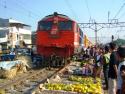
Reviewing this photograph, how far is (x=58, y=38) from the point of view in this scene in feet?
85.7

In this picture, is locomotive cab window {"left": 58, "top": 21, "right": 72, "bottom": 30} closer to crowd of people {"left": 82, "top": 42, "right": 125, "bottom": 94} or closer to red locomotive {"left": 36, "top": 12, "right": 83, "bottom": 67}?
red locomotive {"left": 36, "top": 12, "right": 83, "bottom": 67}

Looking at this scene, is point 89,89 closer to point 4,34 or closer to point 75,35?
point 75,35

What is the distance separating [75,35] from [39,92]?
14967 millimetres

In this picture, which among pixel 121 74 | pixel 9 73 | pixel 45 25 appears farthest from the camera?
pixel 45 25

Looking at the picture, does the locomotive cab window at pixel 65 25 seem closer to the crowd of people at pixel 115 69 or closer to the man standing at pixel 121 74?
the crowd of people at pixel 115 69

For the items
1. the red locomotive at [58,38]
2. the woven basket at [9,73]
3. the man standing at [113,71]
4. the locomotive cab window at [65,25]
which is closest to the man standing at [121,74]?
the man standing at [113,71]

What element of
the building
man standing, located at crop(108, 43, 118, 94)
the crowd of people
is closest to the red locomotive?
the crowd of people

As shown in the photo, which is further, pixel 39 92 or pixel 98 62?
pixel 98 62

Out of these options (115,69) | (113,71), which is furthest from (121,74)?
(113,71)

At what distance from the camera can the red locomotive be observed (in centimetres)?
2588

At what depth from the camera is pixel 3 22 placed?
267 ft

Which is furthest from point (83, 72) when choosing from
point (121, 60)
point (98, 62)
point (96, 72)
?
point (121, 60)

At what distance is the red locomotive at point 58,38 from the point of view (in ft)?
84.9

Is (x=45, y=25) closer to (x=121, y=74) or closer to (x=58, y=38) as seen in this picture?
(x=58, y=38)
